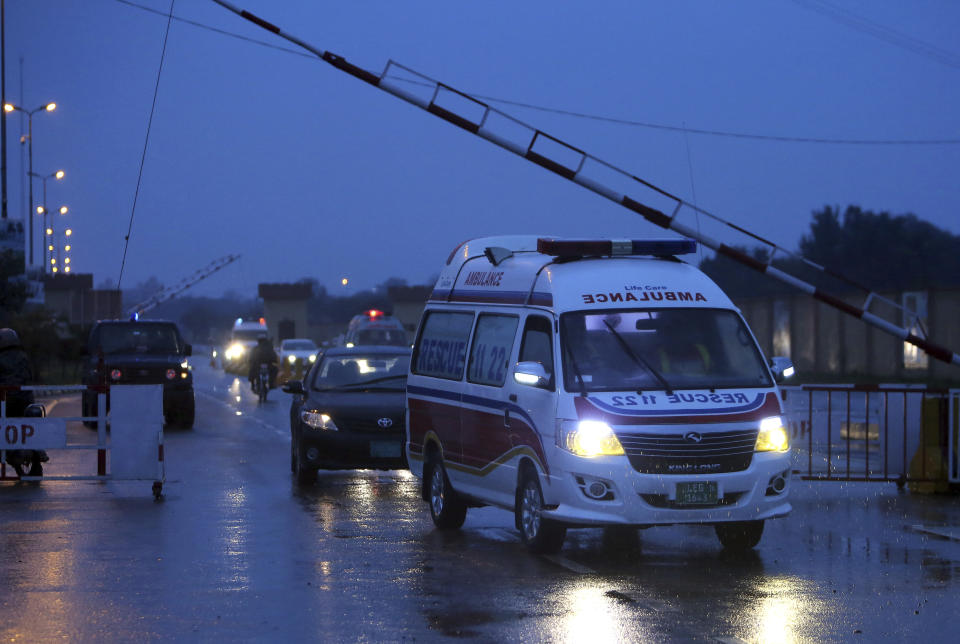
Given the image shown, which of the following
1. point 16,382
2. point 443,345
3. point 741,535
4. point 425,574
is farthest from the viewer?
point 16,382

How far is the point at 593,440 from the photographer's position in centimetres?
1052

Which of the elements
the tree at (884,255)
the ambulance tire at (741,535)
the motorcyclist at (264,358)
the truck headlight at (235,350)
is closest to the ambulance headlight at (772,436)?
the ambulance tire at (741,535)

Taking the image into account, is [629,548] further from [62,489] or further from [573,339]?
[62,489]

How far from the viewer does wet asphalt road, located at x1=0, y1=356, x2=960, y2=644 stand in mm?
8227

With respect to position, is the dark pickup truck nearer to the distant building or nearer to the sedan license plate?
the sedan license plate

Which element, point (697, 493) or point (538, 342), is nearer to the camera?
point (697, 493)

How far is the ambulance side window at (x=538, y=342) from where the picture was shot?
1135 centimetres

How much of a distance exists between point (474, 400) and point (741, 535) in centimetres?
257

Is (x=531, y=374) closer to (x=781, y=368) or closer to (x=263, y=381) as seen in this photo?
(x=781, y=368)

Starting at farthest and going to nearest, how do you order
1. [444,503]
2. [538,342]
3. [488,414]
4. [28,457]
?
[28,457], [444,503], [488,414], [538,342]

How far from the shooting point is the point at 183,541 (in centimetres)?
1188

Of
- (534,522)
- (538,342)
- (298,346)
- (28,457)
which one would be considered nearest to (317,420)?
(28,457)

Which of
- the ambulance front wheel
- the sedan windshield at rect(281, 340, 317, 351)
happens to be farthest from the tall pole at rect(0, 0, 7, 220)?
the ambulance front wheel

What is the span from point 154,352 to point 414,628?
21.1 metres
